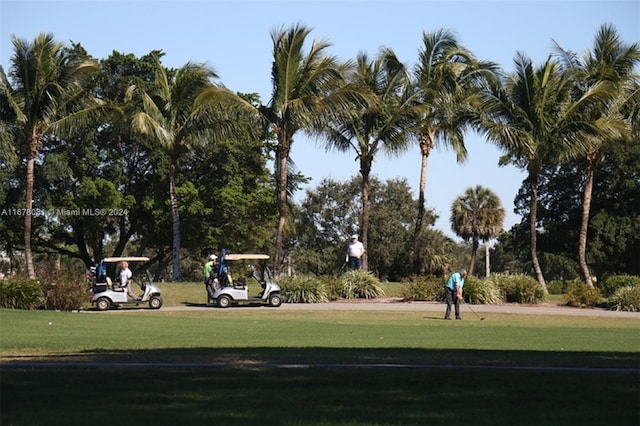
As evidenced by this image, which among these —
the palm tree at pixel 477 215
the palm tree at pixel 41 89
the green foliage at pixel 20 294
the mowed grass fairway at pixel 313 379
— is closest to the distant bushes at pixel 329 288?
the green foliage at pixel 20 294

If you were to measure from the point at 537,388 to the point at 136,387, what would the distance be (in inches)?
186

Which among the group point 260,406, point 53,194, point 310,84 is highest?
point 310,84

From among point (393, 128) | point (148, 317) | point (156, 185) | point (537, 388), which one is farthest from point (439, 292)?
point (537, 388)

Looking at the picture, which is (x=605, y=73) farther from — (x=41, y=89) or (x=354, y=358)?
(x=354, y=358)

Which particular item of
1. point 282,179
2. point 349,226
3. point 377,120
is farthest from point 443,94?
point 349,226

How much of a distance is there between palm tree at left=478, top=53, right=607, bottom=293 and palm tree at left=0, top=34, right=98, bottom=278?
17.5 m

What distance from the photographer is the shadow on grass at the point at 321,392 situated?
9969 mm

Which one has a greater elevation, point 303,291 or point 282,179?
point 282,179

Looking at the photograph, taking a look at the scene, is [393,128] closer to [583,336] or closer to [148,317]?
[148,317]

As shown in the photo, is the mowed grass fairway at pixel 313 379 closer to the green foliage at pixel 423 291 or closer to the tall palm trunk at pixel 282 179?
the green foliage at pixel 423 291

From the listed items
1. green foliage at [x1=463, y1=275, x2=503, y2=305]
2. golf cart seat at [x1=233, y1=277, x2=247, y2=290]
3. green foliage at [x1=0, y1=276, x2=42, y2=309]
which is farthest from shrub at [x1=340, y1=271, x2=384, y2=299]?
green foliage at [x1=0, y1=276, x2=42, y2=309]

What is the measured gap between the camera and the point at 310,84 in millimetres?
41062

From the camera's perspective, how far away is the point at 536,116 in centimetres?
4222

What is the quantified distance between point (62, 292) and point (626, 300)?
19637mm
